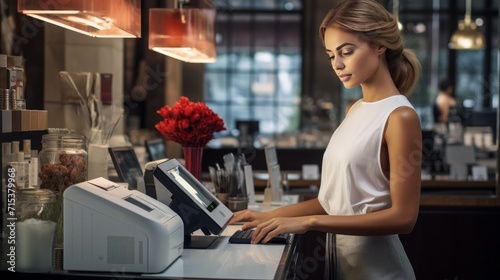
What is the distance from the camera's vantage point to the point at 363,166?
2480 mm

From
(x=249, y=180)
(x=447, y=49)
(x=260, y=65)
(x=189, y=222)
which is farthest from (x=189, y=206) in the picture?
(x=447, y=49)

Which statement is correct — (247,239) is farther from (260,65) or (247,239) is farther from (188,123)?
(260,65)

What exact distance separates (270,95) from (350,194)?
1112cm

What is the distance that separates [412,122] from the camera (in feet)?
7.89

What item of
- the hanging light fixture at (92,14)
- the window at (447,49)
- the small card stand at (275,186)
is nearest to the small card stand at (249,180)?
the small card stand at (275,186)

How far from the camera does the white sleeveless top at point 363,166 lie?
247cm

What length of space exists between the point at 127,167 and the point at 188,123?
338 millimetres

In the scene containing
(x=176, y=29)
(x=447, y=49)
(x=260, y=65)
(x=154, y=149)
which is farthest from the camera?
(x=447, y=49)

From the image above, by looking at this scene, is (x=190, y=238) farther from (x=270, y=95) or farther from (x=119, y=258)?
(x=270, y=95)

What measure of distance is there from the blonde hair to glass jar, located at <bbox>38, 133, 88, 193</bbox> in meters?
0.97

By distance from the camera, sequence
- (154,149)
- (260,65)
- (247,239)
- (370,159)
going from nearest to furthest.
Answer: (370,159) < (247,239) < (154,149) < (260,65)

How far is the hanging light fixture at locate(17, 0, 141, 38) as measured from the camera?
2514 millimetres

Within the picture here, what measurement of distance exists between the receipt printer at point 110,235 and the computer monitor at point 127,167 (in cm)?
97

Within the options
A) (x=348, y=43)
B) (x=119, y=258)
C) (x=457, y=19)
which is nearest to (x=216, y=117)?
(x=348, y=43)
